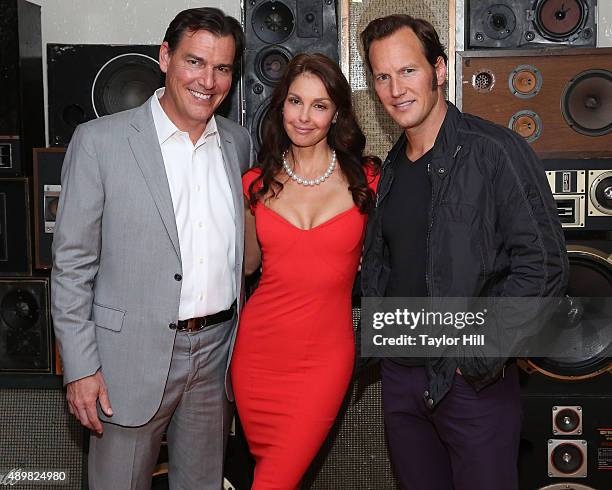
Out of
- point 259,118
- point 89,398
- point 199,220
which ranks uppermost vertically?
point 259,118

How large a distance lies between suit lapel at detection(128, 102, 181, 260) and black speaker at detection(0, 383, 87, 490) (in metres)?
1.10

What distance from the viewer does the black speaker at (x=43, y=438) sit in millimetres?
2547

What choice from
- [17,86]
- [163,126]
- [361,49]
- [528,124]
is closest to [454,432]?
[163,126]

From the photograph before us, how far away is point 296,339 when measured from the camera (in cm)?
194

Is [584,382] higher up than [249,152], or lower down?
lower down

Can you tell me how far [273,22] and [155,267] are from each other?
49.3 inches

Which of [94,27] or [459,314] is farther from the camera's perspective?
[94,27]

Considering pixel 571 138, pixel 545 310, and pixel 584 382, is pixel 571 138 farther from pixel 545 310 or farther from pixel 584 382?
pixel 545 310

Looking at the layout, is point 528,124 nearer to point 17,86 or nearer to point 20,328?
point 17,86

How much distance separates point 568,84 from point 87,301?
5.67ft

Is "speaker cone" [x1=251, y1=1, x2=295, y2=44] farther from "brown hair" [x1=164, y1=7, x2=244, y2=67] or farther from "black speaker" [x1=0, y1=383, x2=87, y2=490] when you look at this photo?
"black speaker" [x1=0, y1=383, x2=87, y2=490]

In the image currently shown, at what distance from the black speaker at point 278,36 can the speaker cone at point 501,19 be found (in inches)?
22.3

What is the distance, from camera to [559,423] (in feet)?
7.92

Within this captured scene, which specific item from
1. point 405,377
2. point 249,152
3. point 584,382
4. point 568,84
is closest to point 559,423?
point 584,382
